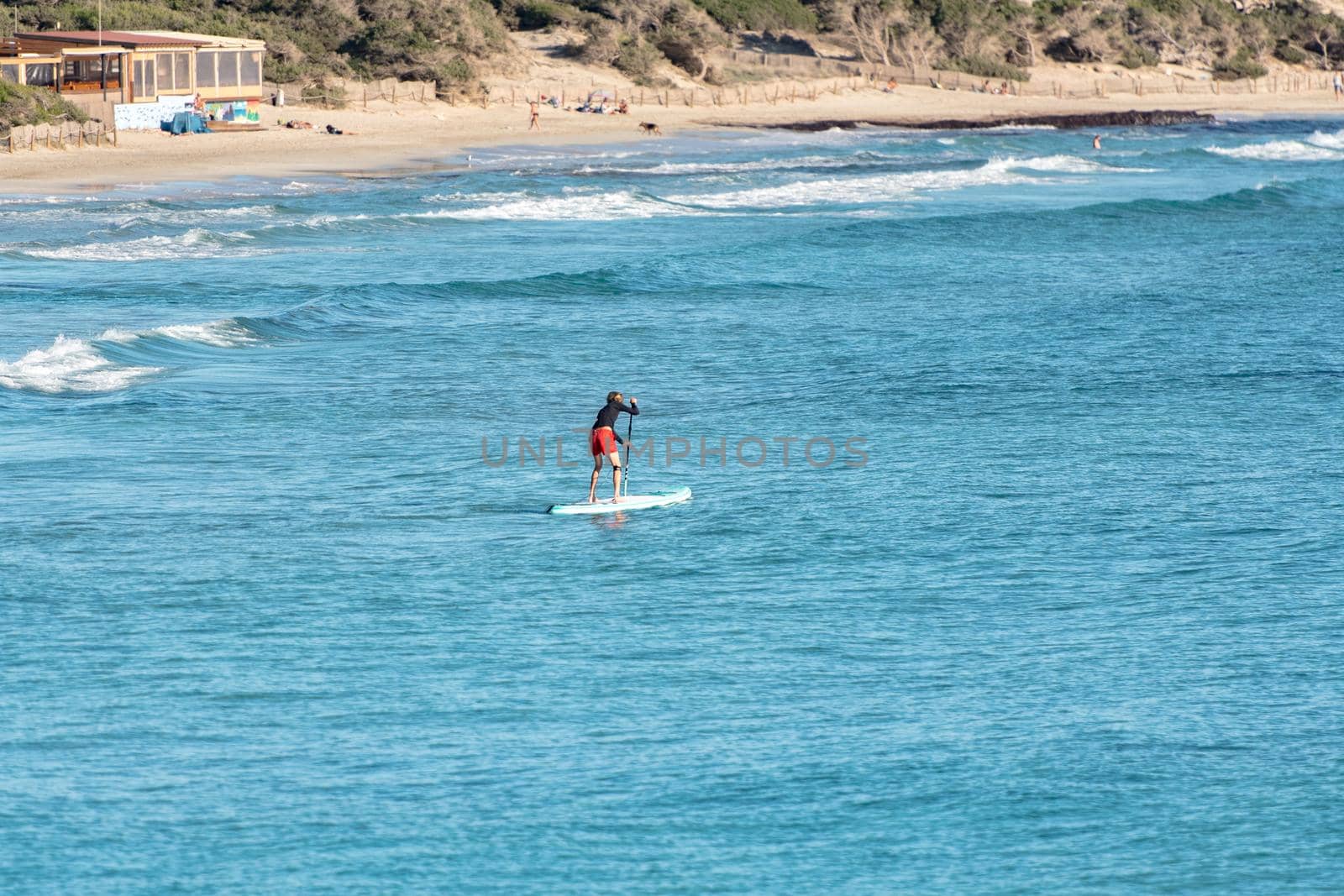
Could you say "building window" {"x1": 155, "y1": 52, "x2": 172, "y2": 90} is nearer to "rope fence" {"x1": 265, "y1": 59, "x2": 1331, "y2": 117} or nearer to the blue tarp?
the blue tarp

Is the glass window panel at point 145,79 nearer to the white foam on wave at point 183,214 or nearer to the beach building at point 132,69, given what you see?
the beach building at point 132,69

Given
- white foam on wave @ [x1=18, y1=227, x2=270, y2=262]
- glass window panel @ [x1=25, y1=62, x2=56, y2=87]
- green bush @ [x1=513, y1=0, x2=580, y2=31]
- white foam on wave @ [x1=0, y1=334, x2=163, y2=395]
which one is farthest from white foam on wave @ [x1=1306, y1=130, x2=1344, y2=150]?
white foam on wave @ [x1=0, y1=334, x2=163, y2=395]

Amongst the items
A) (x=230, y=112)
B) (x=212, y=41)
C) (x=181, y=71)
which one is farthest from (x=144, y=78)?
(x=230, y=112)

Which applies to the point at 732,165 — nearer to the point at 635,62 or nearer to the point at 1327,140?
the point at 635,62

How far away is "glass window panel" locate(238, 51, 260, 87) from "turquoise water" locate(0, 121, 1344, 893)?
2867 cm

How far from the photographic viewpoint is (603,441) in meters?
20.2

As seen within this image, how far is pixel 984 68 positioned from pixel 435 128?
47.6 m

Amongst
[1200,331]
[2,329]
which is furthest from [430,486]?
[1200,331]

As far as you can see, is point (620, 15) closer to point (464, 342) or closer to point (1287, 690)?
point (464, 342)

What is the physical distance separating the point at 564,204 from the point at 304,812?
129 ft

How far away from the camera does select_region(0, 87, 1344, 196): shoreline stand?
54562 mm

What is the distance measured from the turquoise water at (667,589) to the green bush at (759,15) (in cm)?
6370

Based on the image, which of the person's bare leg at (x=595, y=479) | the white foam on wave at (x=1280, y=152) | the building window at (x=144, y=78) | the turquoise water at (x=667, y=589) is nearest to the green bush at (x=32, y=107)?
the building window at (x=144, y=78)

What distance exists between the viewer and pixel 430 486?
2180 centimetres
